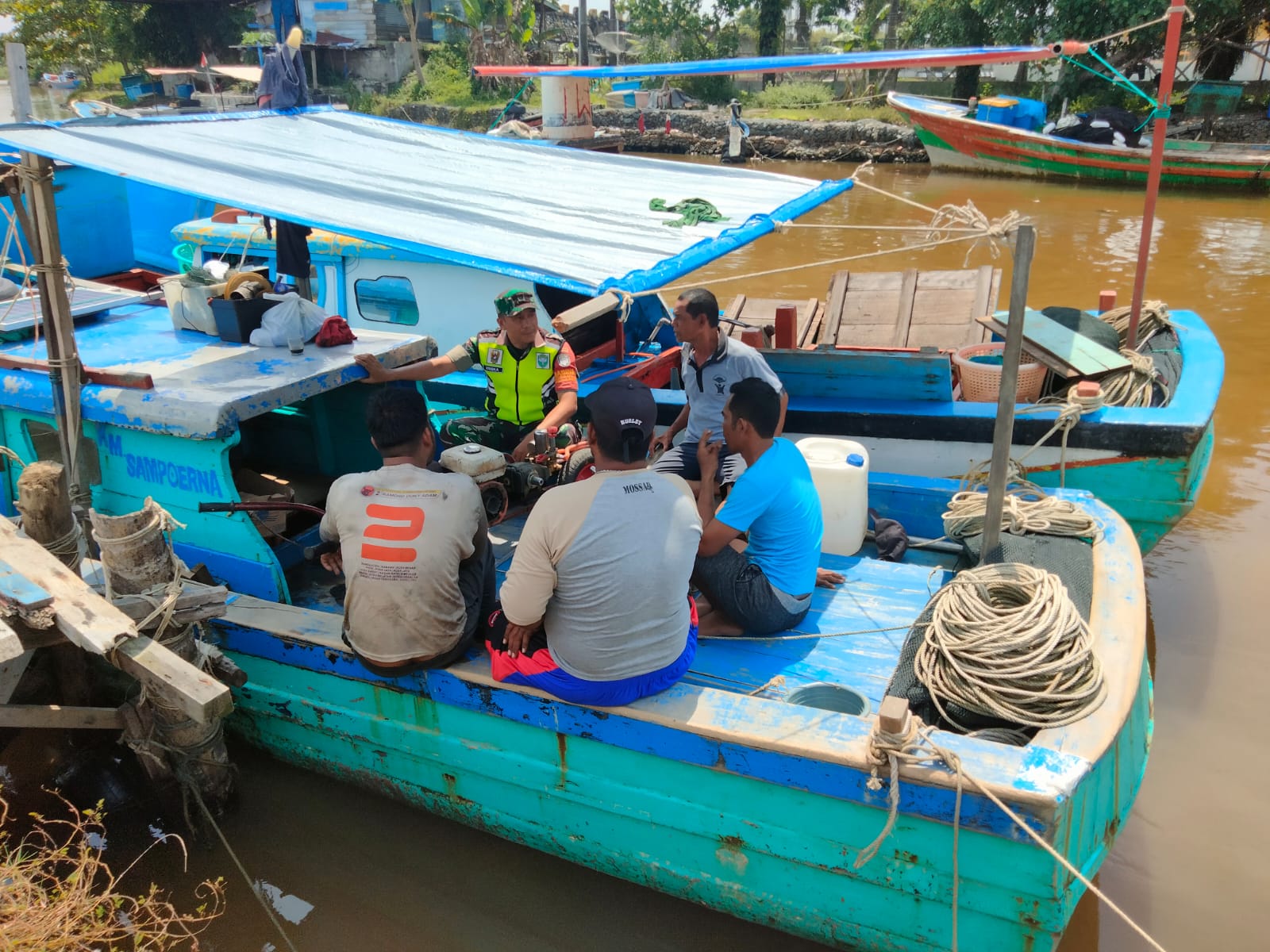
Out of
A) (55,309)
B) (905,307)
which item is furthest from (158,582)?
(905,307)

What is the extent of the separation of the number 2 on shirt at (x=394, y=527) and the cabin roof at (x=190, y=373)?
3.78 feet

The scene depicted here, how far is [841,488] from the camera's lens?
5090 millimetres

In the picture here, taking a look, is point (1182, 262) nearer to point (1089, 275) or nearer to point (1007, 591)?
point (1089, 275)

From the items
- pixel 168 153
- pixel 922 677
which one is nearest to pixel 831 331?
pixel 922 677

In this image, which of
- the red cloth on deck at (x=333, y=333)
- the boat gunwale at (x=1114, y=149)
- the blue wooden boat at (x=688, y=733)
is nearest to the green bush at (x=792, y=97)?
the boat gunwale at (x=1114, y=149)

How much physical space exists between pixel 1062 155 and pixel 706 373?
1924 cm

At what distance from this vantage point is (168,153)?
207 inches

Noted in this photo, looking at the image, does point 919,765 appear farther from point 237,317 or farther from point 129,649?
point 237,317

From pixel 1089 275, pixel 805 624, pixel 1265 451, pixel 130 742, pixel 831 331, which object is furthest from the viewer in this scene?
pixel 1089 275

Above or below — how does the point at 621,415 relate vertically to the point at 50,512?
above

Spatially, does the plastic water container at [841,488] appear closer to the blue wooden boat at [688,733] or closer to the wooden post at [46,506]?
the blue wooden boat at [688,733]

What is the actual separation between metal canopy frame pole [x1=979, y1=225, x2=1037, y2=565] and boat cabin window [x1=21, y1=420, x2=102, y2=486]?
4.39 meters

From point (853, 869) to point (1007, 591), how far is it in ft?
4.40

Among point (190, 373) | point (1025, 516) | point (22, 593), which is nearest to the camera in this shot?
point (22, 593)
